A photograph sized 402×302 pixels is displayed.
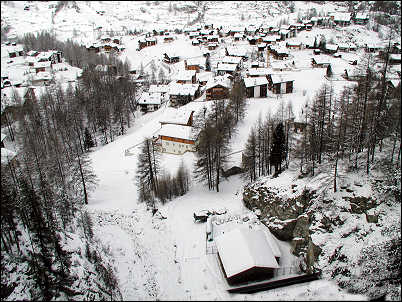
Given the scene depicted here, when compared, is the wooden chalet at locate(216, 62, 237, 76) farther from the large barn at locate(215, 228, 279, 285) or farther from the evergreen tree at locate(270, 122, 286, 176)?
the large barn at locate(215, 228, 279, 285)

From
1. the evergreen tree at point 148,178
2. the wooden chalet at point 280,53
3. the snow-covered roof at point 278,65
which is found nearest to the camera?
the evergreen tree at point 148,178

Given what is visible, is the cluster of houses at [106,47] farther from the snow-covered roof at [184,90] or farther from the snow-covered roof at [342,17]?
the snow-covered roof at [342,17]

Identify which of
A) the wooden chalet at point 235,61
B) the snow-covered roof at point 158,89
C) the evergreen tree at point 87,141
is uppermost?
the wooden chalet at point 235,61

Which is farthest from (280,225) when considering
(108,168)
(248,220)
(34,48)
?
(34,48)

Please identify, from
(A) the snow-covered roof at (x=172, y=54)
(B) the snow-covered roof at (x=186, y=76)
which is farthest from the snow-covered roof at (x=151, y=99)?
(A) the snow-covered roof at (x=172, y=54)

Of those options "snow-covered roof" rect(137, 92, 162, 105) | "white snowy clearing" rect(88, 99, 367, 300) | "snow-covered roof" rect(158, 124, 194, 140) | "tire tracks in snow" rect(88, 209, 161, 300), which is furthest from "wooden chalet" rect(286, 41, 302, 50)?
"tire tracks in snow" rect(88, 209, 161, 300)

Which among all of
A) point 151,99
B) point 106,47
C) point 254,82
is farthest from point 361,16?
point 106,47

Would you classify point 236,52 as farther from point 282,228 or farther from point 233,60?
point 282,228
